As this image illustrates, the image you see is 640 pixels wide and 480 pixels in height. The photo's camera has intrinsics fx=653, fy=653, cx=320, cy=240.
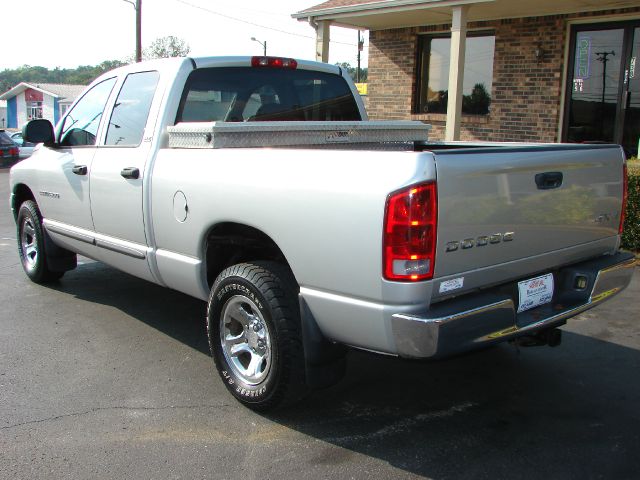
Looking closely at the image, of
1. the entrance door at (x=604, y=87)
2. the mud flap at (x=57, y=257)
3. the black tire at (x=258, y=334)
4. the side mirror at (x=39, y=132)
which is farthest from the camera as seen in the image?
the entrance door at (x=604, y=87)

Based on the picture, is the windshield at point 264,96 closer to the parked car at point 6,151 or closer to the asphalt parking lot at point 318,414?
the asphalt parking lot at point 318,414

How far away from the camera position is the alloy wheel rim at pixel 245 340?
142 inches

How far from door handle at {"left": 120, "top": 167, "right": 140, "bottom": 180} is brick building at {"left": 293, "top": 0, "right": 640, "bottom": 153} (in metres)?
7.26

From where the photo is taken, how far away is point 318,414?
3.68 metres

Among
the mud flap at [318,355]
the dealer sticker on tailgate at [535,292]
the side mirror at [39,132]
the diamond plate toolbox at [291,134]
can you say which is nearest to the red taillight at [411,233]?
the mud flap at [318,355]

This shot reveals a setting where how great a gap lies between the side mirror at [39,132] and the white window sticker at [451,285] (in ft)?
12.9

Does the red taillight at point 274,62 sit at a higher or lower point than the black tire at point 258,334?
higher

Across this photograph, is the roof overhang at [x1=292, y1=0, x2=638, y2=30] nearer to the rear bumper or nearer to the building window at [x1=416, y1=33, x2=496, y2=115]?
the building window at [x1=416, y1=33, x2=496, y2=115]

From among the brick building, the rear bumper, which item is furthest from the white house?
the rear bumper

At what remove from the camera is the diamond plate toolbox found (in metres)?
3.88

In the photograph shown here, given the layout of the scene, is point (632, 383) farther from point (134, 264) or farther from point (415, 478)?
point (134, 264)

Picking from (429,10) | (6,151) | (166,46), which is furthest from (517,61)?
(166,46)

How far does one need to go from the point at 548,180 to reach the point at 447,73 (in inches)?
402

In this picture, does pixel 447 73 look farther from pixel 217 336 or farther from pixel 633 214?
pixel 217 336
